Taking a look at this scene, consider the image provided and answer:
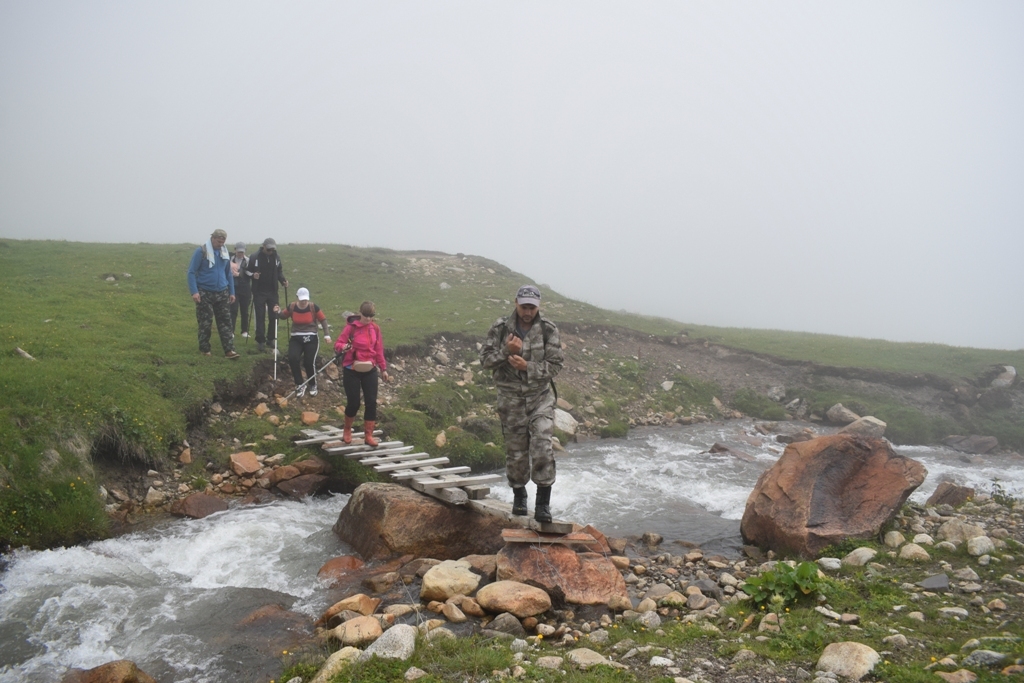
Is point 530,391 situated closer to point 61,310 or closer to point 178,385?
point 178,385

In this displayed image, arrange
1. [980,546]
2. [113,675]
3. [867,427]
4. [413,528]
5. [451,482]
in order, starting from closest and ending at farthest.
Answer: [113,675] < [980,546] < [413,528] < [451,482] < [867,427]

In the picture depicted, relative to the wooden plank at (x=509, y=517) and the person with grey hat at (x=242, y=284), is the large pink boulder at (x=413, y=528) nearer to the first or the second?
the wooden plank at (x=509, y=517)

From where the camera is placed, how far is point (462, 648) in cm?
629

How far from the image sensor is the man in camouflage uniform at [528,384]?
28.5 feet

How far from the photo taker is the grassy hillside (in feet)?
33.1

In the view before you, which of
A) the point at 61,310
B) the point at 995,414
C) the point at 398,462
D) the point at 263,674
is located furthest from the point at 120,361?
the point at 995,414

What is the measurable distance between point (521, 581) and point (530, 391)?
2.46 metres

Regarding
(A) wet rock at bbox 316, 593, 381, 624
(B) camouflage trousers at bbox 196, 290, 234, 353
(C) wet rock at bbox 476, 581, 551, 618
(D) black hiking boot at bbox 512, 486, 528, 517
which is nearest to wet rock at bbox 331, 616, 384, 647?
(A) wet rock at bbox 316, 593, 381, 624

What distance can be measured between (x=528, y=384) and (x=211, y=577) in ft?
17.4

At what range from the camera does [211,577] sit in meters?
9.14

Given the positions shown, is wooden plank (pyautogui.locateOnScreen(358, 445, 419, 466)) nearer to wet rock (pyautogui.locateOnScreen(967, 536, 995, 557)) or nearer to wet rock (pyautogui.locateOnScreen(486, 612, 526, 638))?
wet rock (pyautogui.locateOnScreen(486, 612, 526, 638))

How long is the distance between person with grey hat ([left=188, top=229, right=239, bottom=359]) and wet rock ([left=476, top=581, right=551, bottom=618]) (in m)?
11.2

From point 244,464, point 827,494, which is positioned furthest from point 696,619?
point 244,464

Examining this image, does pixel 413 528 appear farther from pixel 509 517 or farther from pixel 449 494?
pixel 509 517
